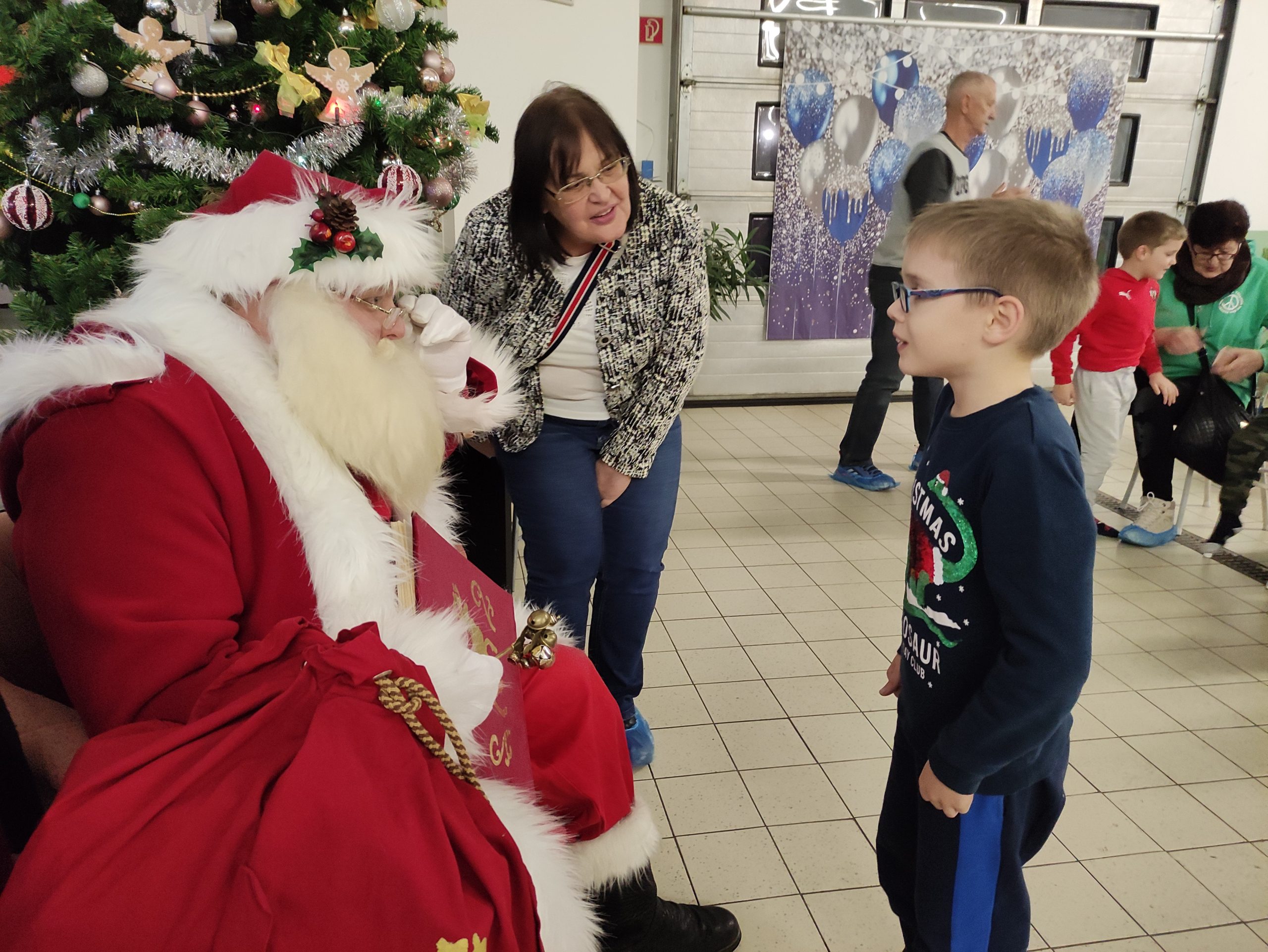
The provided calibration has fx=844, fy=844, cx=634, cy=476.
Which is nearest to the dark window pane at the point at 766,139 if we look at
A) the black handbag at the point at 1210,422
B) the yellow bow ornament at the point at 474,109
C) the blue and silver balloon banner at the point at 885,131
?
the blue and silver balloon banner at the point at 885,131

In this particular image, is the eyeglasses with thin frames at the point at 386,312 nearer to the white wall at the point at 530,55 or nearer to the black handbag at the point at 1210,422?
the white wall at the point at 530,55

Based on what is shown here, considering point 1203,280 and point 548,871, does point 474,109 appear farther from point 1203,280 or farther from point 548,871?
point 1203,280

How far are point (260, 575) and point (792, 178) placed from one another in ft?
15.3

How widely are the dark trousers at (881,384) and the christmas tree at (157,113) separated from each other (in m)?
2.55

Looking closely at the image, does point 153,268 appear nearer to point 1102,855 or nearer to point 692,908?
point 692,908

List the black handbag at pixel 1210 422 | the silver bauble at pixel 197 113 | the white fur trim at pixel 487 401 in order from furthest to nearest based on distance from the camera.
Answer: the black handbag at pixel 1210 422
the silver bauble at pixel 197 113
the white fur trim at pixel 487 401

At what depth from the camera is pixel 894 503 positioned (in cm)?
381

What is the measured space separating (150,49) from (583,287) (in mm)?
922

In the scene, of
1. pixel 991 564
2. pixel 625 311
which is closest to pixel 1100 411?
pixel 625 311

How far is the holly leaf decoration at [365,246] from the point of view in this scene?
3.58 ft

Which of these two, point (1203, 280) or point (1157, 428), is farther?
point (1157, 428)

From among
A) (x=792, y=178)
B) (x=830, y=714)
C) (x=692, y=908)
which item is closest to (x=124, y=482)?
(x=692, y=908)

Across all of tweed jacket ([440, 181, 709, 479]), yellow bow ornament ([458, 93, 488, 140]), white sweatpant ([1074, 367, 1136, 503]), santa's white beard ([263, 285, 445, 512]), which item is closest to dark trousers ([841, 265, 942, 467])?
white sweatpant ([1074, 367, 1136, 503])

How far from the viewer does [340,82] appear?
67.7 inches
